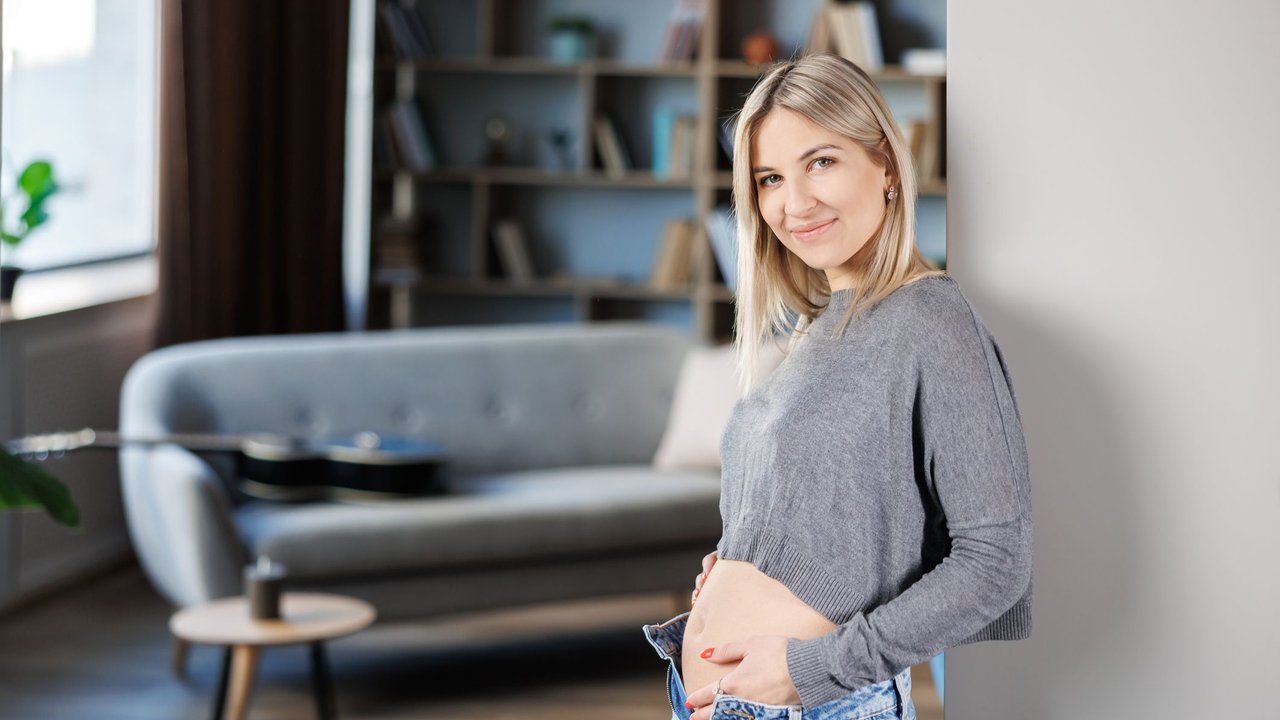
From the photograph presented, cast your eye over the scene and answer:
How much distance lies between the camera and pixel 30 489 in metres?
2.01

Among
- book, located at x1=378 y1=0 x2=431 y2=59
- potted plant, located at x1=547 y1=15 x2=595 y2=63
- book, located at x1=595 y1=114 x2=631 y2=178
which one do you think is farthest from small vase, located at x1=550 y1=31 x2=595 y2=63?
book, located at x1=378 y1=0 x2=431 y2=59

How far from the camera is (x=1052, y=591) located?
1418 millimetres

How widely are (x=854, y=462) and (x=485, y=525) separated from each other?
241 cm

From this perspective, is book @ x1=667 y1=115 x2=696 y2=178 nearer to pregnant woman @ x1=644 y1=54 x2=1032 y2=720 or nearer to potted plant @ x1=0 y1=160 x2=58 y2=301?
potted plant @ x1=0 y1=160 x2=58 y2=301

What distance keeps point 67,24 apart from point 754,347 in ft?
13.0

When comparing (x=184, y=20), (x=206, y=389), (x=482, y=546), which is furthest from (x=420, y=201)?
(x=482, y=546)

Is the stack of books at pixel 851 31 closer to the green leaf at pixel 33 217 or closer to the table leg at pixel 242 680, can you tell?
the green leaf at pixel 33 217

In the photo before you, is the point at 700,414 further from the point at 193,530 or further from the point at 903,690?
the point at 903,690

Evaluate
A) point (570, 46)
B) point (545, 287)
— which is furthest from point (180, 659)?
point (570, 46)

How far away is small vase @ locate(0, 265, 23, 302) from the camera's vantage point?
158 inches

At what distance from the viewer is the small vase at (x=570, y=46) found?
5508mm

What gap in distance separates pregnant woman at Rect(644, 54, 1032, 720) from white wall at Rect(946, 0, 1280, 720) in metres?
0.16

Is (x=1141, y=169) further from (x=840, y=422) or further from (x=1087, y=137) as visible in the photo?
(x=840, y=422)

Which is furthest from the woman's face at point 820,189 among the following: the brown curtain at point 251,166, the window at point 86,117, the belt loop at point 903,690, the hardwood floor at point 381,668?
the brown curtain at point 251,166
